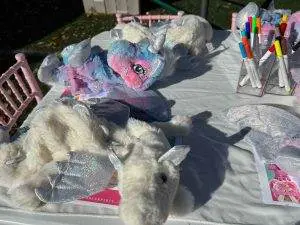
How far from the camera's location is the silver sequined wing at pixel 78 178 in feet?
2.67

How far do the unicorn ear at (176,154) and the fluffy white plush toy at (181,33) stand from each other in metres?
0.64

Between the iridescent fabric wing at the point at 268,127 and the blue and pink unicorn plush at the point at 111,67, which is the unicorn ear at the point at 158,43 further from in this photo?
the iridescent fabric wing at the point at 268,127

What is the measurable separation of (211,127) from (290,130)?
0.75ft

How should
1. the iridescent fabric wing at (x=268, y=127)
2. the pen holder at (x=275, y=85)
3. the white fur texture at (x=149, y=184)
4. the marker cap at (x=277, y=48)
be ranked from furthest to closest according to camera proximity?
the pen holder at (x=275, y=85) → the marker cap at (x=277, y=48) → the iridescent fabric wing at (x=268, y=127) → the white fur texture at (x=149, y=184)

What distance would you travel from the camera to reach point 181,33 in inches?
54.9

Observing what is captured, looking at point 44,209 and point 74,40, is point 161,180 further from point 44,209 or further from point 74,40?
point 74,40

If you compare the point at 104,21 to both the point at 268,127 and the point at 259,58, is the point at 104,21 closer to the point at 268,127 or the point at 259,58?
the point at 259,58

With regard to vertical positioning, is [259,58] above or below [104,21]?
above

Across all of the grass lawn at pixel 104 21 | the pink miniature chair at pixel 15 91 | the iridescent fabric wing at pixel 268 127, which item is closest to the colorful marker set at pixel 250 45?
the iridescent fabric wing at pixel 268 127

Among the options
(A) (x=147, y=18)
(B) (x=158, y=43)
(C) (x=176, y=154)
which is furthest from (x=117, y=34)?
(C) (x=176, y=154)

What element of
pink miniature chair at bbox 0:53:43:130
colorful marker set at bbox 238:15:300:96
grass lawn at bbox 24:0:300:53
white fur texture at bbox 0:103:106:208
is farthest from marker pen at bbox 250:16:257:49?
grass lawn at bbox 24:0:300:53

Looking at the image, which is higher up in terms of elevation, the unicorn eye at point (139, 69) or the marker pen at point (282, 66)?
the marker pen at point (282, 66)

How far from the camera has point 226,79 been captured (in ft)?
4.31

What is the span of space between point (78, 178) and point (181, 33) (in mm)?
777
